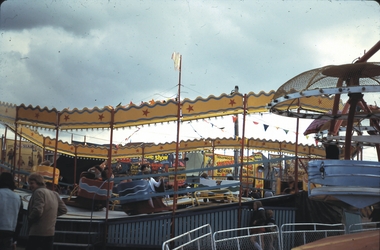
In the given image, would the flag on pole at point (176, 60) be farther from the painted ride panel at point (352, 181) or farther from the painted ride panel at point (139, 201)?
the painted ride panel at point (352, 181)

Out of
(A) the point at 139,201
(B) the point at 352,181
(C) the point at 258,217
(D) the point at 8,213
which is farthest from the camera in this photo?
(A) the point at 139,201

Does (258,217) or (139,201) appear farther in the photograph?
(139,201)

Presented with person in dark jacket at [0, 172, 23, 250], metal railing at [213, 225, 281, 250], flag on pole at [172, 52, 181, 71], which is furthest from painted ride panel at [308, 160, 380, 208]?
flag on pole at [172, 52, 181, 71]

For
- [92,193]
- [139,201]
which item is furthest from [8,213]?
[92,193]

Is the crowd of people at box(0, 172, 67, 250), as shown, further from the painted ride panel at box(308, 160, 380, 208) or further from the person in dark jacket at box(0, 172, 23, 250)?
the painted ride panel at box(308, 160, 380, 208)

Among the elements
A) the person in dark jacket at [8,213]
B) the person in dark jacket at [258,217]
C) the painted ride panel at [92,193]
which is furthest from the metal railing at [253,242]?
the painted ride panel at [92,193]

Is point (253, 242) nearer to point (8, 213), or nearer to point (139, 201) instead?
point (139, 201)

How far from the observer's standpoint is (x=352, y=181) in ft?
24.9

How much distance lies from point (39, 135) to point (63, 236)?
27.1 feet

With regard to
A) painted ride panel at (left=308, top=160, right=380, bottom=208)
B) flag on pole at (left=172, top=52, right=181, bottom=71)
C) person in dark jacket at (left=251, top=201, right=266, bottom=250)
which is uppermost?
flag on pole at (left=172, top=52, right=181, bottom=71)

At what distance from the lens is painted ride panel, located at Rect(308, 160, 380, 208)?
7.50m

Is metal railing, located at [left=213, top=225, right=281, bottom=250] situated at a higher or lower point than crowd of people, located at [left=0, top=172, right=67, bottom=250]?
lower

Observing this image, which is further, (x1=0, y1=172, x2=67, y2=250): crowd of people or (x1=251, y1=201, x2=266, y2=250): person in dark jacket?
(x1=251, y1=201, x2=266, y2=250): person in dark jacket

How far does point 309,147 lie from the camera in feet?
76.3
